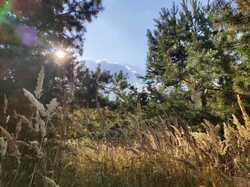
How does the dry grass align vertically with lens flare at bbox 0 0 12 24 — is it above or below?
below

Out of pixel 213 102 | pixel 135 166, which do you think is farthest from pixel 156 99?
pixel 135 166

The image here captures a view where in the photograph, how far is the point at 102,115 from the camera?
142 inches

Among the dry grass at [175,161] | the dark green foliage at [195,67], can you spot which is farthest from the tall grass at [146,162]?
the dark green foliage at [195,67]

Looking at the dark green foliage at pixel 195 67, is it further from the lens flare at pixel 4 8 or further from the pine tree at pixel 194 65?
the lens flare at pixel 4 8

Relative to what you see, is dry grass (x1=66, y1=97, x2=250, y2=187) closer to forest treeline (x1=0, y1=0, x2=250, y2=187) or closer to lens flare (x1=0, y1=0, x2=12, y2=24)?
forest treeline (x1=0, y1=0, x2=250, y2=187)

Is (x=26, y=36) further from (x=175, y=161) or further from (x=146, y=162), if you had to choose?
(x=175, y=161)

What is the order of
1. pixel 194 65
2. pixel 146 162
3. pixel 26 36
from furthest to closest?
pixel 194 65 → pixel 26 36 → pixel 146 162

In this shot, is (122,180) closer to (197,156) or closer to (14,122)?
(197,156)

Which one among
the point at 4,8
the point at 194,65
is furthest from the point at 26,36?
the point at 194,65

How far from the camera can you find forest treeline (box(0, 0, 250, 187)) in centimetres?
277

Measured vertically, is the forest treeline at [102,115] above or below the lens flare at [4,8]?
below

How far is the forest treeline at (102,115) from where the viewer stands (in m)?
2.77

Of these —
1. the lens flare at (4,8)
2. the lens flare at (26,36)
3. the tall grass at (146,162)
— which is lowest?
the tall grass at (146,162)

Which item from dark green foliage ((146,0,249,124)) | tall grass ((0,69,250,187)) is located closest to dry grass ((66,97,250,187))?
tall grass ((0,69,250,187))
